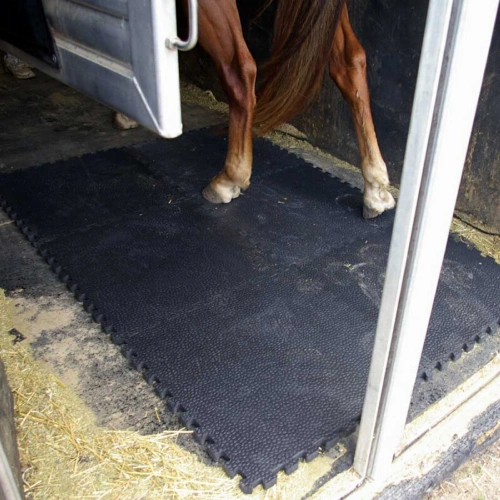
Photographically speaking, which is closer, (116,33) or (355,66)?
(116,33)

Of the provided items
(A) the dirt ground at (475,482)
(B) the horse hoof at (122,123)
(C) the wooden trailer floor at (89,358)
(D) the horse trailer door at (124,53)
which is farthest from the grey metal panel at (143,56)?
(B) the horse hoof at (122,123)

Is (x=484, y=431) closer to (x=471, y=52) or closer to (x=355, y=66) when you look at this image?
(x=471, y=52)

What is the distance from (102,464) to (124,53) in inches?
36.8

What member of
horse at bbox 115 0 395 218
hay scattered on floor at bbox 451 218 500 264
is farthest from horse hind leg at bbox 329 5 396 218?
hay scattered on floor at bbox 451 218 500 264

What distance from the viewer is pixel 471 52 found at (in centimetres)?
78

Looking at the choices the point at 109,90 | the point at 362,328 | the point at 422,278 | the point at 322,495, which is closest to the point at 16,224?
the point at 109,90

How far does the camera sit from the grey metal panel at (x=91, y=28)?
108 cm

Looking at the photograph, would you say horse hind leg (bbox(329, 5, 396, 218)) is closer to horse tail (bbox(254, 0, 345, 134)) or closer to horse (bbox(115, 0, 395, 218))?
horse (bbox(115, 0, 395, 218))

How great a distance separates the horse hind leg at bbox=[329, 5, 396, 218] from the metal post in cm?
131

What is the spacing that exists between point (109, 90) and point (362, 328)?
103 centimetres

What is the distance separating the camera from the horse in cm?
202

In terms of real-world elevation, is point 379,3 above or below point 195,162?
above

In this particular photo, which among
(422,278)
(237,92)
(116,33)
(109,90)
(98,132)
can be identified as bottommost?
(98,132)

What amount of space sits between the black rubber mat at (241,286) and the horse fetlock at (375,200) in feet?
0.14
